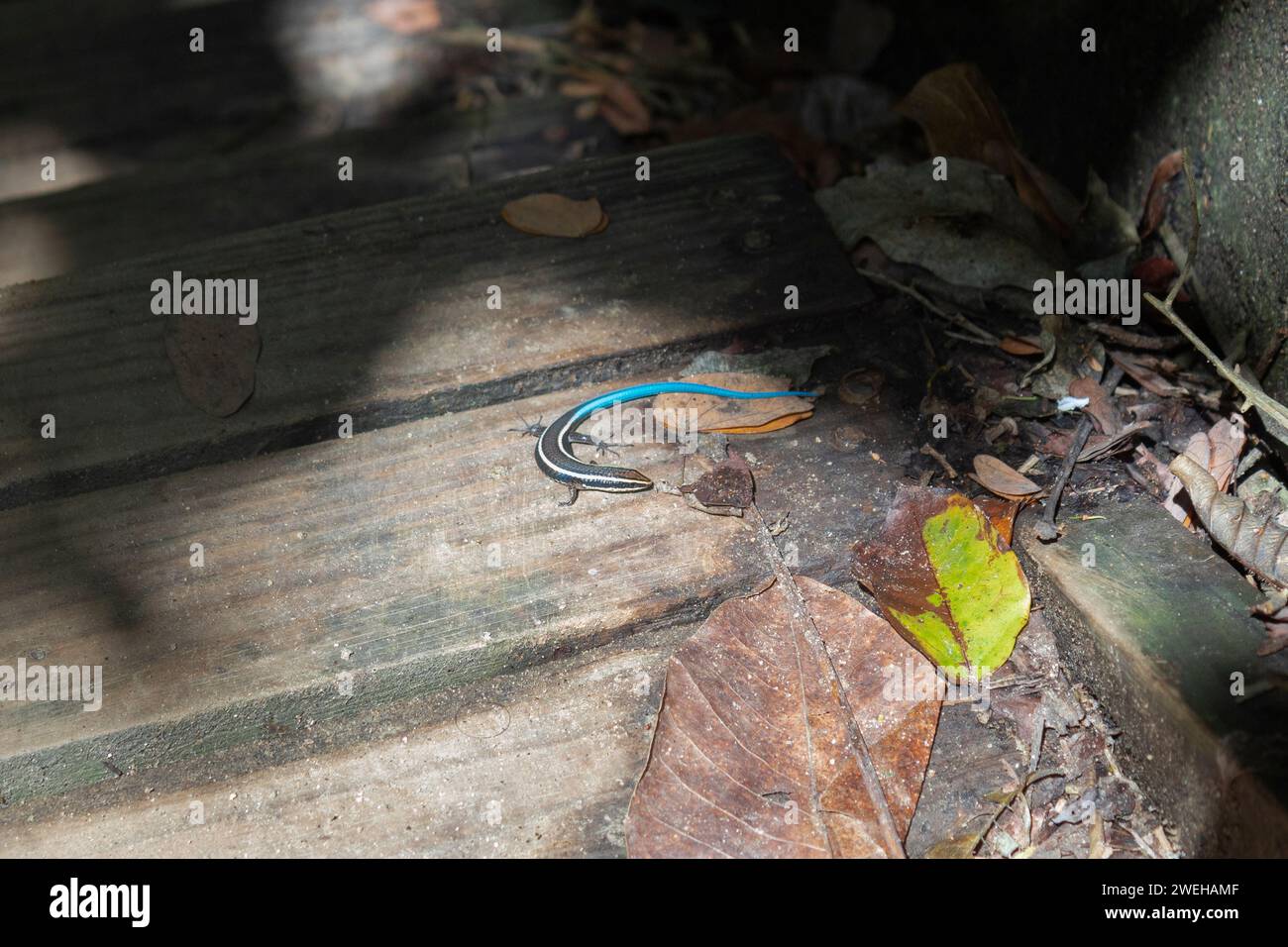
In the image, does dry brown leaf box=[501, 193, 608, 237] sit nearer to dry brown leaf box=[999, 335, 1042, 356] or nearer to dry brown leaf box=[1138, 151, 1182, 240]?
dry brown leaf box=[999, 335, 1042, 356]

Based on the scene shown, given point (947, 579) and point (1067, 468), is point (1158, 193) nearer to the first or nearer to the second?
point (1067, 468)

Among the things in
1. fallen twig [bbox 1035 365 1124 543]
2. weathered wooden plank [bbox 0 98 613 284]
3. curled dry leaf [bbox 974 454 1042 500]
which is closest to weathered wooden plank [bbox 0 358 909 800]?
curled dry leaf [bbox 974 454 1042 500]

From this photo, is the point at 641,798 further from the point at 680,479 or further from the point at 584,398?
the point at 584,398

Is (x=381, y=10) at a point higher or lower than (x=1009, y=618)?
higher

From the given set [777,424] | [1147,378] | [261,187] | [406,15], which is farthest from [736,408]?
[406,15]
